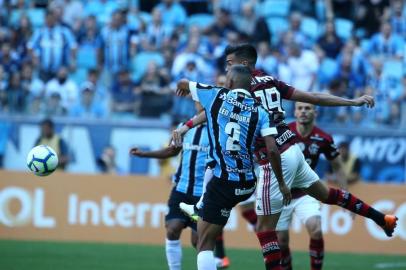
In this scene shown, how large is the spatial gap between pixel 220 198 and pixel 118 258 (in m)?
5.33

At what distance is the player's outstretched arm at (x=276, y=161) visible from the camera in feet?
31.3

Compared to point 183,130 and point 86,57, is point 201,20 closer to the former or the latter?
point 86,57

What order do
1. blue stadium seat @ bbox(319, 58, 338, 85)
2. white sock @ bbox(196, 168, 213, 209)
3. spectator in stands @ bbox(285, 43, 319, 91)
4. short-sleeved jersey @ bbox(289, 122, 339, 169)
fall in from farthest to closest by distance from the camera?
1. blue stadium seat @ bbox(319, 58, 338, 85)
2. spectator in stands @ bbox(285, 43, 319, 91)
3. short-sleeved jersey @ bbox(289, 122, 339, 169)
4. white sock @ bbox(196, 168, 213, 209)

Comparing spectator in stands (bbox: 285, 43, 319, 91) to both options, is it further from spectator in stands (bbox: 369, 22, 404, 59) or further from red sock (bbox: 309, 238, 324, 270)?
red sock (bbox: 309, 238, 324, 270)

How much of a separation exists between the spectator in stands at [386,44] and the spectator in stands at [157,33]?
4401 mm

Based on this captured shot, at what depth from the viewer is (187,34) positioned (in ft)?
70.4

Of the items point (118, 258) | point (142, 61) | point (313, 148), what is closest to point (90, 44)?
point (142, 61)

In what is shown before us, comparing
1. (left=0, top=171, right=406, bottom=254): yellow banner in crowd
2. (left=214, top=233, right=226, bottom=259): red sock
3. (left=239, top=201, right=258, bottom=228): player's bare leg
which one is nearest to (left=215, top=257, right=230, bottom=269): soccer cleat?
(left=214, top=233, right=226, bottom=259): red sock

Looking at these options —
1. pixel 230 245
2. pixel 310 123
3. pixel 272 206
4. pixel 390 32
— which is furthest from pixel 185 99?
pixel 272 206

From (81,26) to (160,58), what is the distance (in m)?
2.07

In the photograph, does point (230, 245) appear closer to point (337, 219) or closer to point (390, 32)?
point (337, 219)

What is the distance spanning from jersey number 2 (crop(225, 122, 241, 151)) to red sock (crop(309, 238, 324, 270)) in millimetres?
2736

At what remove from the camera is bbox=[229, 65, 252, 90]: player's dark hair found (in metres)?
9.61

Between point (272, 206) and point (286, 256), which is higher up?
point (272, 206)
